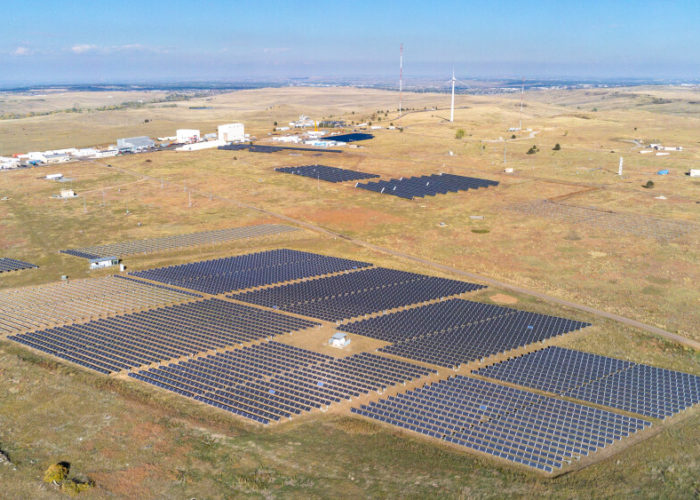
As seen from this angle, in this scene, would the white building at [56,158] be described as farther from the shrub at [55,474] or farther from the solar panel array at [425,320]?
the shrub at [55,474]

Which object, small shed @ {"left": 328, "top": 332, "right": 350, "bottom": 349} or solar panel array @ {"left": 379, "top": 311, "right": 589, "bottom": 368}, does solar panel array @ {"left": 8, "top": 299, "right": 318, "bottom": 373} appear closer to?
small shed @ {"left": 328, "top": 332, "right": 350, "bottom": 349}

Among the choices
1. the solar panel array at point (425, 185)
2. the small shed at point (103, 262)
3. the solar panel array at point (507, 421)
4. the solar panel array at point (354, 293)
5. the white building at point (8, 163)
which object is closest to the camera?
the solar panel array at point (507, 421)

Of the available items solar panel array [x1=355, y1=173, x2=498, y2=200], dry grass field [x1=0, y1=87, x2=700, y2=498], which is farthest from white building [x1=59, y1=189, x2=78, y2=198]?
solar panel array [x1=355, y1=173, x2=498, y2=200]

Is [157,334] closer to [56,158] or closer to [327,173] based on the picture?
[327,173]

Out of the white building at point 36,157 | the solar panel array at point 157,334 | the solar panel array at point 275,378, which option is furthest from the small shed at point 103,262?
the white building at point 36,157

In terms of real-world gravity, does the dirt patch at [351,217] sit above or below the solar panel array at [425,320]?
above

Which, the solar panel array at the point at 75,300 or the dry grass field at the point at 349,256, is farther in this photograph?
the solar panel array at the point at 75,300

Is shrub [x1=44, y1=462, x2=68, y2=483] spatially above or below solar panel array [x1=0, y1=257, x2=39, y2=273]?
below
